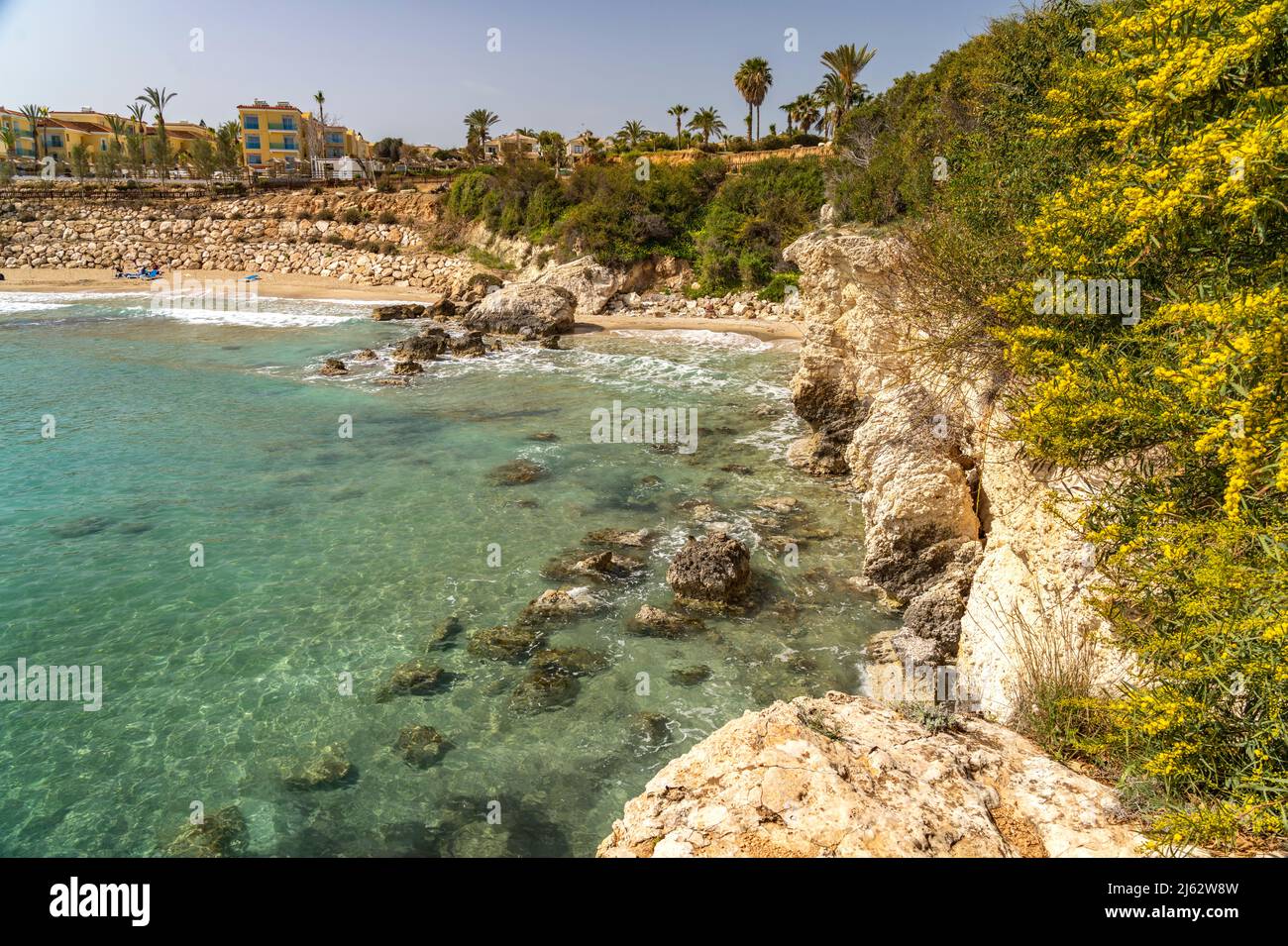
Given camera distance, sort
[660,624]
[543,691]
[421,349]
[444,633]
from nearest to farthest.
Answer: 1. [543,691]
2. [444,633]
3. [660,624]
4. [421,349]

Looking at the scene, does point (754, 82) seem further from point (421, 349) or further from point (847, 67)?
point (421, 349)

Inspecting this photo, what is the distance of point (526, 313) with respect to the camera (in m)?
37.7

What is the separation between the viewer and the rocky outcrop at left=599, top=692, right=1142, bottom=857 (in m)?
4.32

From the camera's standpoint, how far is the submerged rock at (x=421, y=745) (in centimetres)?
867

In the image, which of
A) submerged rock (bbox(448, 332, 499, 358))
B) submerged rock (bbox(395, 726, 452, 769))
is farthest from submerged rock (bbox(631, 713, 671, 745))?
submerged rock (bbox(448, 332, 499, 358))

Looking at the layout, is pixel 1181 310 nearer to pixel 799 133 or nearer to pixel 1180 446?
pixel 1180 446

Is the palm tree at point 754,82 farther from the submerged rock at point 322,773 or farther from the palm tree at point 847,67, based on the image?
the submerged rock at point 322,773

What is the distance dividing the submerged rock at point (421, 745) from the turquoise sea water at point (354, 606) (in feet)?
0.38

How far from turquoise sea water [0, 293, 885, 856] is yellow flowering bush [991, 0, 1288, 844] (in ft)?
16.8

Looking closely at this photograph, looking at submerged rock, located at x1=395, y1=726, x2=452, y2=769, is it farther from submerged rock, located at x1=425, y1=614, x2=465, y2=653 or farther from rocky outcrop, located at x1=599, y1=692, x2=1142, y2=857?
rocky outcrop, located at x1=599, y1=692, x2=1142, y2=857

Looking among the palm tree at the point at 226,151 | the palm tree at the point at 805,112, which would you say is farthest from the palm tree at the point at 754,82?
the palm tree at the point at 226,151

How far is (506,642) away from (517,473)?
7.42m

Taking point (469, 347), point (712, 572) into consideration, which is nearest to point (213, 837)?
point (712, 572)
